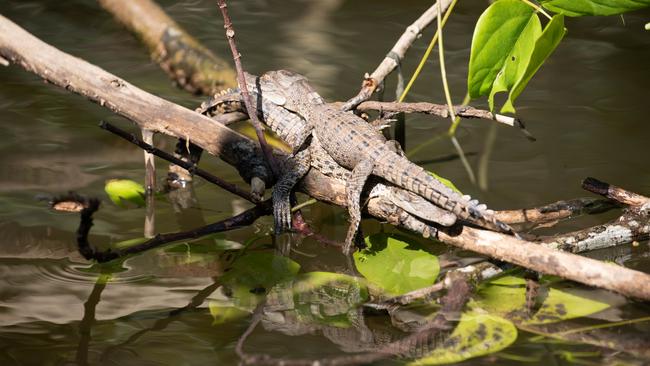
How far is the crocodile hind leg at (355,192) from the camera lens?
3.30 m

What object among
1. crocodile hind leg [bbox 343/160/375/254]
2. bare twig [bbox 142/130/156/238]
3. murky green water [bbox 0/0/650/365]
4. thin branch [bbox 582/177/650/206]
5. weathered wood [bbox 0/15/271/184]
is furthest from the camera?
bare twig [bbox 142/130/156/238]

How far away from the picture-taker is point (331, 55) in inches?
223

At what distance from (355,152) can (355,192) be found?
224 mm

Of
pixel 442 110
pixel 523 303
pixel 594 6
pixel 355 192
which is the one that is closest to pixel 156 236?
pixel 355 192

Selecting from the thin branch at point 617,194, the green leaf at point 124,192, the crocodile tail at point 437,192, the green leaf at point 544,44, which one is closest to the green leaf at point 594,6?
the green leaf at point 544,44

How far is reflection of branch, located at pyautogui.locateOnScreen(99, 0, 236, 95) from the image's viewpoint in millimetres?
5211

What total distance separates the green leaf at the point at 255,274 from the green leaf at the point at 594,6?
1456mm

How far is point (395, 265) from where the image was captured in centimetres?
333

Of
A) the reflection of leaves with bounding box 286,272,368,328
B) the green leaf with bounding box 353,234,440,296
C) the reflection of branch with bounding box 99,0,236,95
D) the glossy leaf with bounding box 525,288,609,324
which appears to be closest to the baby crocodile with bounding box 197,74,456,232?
the green leaf with bounding box 353,234,440,296

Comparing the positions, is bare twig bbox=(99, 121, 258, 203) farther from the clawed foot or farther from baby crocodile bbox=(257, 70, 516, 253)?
baby crocodile bbox=(257, 70, 516, 253)

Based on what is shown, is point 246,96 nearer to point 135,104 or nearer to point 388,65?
point 135,104

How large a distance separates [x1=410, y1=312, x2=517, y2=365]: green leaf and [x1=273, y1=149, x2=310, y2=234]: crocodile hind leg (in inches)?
36.2

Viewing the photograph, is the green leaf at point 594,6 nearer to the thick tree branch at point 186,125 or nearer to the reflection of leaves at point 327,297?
the thick tree branch at point 186,125

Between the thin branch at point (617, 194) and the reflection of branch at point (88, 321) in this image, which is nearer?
the reflection of branch at point (88, 321)
